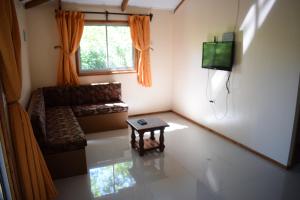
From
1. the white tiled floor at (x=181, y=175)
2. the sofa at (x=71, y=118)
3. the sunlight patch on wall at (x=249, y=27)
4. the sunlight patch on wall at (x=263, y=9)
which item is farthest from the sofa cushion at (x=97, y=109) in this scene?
the sunlight patch on wall at (x=263, y=9)

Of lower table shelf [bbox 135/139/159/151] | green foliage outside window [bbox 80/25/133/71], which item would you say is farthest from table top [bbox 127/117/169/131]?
green foliage outside window [bbox 80/25/133/71]

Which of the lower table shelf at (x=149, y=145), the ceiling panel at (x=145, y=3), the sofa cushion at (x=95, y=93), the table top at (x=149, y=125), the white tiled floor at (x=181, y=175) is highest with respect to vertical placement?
the ceiling panel at (x=145, y=3)

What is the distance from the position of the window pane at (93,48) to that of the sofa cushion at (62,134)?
1.39 meters

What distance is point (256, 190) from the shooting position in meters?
2.57

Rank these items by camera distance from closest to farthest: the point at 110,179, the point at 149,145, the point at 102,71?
the point at 110,179 → the point at 149,145 → the point at 102,71

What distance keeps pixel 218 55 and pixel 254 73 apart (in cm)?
74

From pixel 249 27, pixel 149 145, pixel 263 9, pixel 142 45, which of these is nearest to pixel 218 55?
pixel 249 27

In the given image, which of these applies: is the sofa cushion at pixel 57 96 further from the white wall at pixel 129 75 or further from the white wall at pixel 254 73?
the white wall at pixel 254 73

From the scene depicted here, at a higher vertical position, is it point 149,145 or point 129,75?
point 129,75

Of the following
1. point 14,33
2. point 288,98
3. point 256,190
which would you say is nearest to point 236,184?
point 256,190

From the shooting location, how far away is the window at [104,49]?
4.68 m

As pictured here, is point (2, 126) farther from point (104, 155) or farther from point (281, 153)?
point (281, 153)

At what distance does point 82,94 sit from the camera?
15.0ft

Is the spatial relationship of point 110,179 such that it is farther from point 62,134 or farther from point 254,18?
point 254,18
